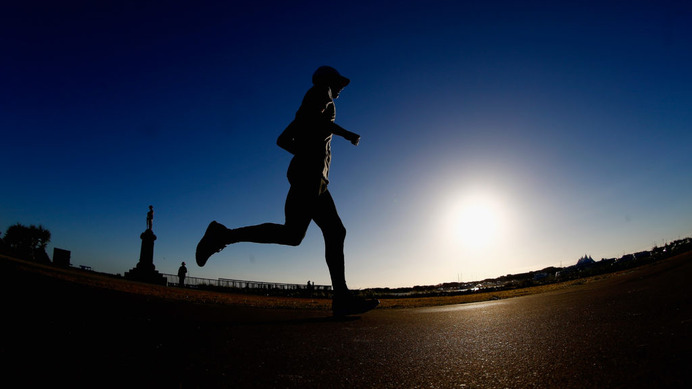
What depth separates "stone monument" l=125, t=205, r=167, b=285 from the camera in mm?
18984

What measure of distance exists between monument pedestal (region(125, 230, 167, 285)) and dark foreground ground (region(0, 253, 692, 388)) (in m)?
20.3

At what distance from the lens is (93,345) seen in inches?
46.3

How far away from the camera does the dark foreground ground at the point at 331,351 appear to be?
0.91 m

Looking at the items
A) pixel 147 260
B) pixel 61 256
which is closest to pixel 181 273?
pixel 147 260

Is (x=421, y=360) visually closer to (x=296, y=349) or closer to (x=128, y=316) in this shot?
(x=296, y=349)

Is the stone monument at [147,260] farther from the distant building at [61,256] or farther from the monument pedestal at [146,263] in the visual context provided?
the distant building at [61,256]

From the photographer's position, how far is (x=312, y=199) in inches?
113

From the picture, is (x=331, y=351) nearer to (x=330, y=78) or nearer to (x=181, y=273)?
(x=330, y=78)

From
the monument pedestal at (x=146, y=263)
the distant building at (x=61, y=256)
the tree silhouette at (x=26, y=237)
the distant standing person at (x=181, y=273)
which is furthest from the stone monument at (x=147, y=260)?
the tree silhouette at (x=26, y=237)

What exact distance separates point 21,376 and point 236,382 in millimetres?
563

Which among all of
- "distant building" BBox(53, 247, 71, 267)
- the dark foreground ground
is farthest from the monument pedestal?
the dark foreground ground

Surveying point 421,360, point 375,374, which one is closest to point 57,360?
point 375,374

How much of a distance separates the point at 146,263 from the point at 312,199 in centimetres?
2100

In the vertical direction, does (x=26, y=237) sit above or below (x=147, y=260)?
above
